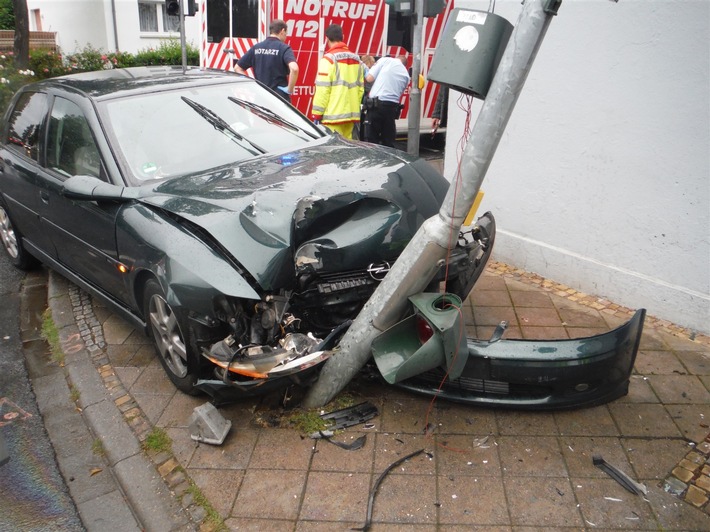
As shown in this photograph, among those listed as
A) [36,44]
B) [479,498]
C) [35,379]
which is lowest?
[35,379]

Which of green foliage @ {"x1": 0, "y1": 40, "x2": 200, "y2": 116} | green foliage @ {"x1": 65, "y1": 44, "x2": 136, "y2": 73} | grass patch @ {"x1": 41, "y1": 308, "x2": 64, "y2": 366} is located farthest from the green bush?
grass patch @ {"x1": 41, "y1": 308, "x2": 64, "y2": 366}

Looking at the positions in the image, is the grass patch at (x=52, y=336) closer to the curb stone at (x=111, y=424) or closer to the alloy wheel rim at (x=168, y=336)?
the curb stone at (x=111, y=424)

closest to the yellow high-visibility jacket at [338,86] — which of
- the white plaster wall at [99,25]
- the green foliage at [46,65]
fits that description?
the green foliage at [46,65]

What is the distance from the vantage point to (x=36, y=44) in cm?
1952

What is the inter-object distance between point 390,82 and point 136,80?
15.0 feet

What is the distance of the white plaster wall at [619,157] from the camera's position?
427cm

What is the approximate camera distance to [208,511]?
9.88ft

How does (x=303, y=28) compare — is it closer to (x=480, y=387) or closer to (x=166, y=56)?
(x=480, y=387)

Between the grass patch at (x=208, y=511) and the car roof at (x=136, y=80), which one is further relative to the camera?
the car roof at (x=136, y=80)

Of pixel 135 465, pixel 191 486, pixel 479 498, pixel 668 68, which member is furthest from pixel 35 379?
pixel 668 68

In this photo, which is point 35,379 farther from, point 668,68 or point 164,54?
point 164,54

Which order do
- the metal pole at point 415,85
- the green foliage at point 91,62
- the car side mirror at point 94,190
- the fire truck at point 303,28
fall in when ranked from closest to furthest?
the car side mirror at point 94,190, the metal pole at point 415,85, the fire truck at point 303,28, the green foliage at point 91,62

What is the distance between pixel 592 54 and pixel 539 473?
3.24 m

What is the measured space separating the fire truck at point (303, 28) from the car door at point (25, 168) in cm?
497
